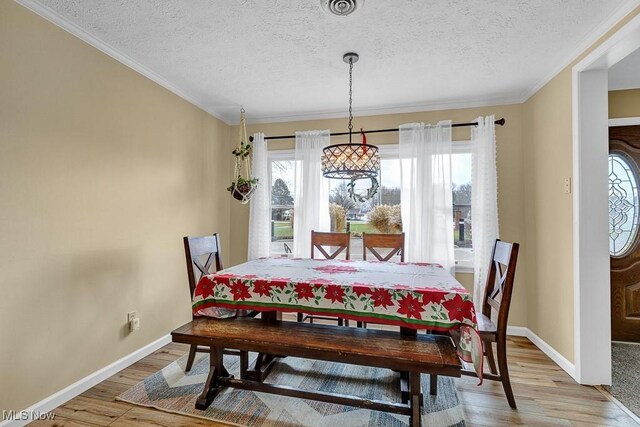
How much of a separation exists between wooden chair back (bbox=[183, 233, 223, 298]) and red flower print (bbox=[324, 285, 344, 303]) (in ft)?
3.45

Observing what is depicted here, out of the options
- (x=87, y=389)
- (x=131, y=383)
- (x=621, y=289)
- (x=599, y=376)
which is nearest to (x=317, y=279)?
(x=131, y=383)

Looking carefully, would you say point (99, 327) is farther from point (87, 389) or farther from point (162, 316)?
point (162, 316)

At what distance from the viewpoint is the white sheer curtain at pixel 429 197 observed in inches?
127

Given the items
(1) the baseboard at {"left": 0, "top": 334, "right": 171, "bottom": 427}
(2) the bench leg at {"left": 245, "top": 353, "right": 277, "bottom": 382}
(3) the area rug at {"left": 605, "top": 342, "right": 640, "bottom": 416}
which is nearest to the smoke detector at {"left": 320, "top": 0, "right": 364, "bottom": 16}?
(2) the bench leg at {"left": 245, "top": 353, "right": 277, "bottom": 382}

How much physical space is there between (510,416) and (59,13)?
3743mm

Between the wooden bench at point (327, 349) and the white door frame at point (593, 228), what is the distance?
1207 mm

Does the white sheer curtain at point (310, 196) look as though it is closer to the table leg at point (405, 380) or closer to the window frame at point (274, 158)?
the window frame at point (274, 158)

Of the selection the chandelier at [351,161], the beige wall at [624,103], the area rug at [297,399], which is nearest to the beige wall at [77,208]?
the area rug at [297,399]

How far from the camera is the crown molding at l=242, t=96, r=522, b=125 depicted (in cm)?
326

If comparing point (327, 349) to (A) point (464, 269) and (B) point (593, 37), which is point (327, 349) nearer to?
(A) point (464, 269)

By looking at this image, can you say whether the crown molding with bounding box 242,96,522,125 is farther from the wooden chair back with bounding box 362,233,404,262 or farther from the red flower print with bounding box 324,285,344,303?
the red flower print with bounding box 324,285,344,303

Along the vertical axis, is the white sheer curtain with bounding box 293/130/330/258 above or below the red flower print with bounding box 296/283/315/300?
above

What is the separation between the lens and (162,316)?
2.91 m

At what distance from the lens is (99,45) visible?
87.9 inches
